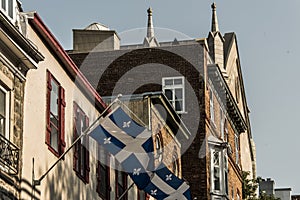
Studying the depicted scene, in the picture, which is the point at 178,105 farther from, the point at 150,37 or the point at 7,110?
the point at 7,110

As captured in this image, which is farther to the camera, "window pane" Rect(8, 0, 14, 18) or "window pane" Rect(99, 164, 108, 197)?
"window pane" Rect(99, 164, 108, 197)

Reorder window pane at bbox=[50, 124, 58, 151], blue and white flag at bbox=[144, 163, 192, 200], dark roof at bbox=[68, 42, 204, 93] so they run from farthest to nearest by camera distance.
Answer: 1. dark roof at bbox=[68, 42, 204, 93]
2. blue and white flag at bbox=[144, 163, 192, 200]
3. window pane at bbox=[50, 124, 58, 151]

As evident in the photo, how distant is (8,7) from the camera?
2727 centimetres

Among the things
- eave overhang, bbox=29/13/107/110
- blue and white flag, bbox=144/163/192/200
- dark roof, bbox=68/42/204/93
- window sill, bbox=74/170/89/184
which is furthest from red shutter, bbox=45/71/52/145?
dark roof, bbox=68/42/204/93

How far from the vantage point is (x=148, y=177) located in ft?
111

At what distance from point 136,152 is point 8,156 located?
7.30m

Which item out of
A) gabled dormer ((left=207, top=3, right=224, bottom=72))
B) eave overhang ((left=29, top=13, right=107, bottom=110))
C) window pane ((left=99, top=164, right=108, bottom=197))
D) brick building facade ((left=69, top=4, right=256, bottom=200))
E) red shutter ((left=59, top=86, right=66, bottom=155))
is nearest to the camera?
eave overhang ((left=29, top=13, right=107, bottom=110))

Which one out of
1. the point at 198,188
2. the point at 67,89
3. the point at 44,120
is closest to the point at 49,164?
the point at 44,120

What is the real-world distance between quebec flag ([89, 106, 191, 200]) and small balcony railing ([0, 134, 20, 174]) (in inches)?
193

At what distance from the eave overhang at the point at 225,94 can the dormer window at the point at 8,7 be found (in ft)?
100

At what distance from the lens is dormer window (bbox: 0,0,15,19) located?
26.9m

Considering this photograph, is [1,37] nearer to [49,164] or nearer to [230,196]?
[49,164]

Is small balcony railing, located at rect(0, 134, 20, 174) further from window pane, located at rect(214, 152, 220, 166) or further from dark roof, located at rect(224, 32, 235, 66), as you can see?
dark roof, located at rect(224, 32, 235, 66)

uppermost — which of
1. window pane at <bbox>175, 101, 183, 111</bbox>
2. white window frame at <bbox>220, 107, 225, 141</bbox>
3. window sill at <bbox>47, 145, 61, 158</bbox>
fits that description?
window pane at <bbox>175, 101, 183, 111</bbox>
